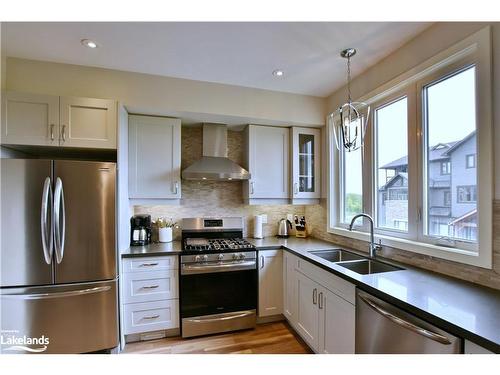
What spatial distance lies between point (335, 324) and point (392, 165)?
4.58 ft

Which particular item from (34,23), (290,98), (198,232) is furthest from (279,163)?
(34,23)

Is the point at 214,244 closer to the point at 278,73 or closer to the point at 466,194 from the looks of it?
the point at 278,73

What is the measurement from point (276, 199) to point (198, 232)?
3.42 feet

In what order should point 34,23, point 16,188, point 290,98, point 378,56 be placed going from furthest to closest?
point 290,98
point 378,56
point 16,188
point 34,23

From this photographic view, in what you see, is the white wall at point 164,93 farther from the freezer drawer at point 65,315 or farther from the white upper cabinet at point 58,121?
the freezer drawer at point 65,315

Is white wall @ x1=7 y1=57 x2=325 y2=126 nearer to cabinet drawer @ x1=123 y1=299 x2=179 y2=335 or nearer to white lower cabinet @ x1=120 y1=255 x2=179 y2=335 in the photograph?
white lower cabinet @ x1=120 y1=255 x2=179 y2=335

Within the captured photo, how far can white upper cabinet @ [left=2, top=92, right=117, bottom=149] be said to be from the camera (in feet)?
6.24

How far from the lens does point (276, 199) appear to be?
9.57ft

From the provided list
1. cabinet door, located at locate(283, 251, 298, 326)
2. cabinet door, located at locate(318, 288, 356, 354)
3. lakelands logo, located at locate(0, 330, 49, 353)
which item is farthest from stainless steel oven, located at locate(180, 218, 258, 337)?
lakelands logo, located at locate(0, 330, 49, 353)

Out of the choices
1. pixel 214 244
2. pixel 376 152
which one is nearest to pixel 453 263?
pixel 376 152

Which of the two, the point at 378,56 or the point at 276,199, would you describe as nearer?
the point at 378,56

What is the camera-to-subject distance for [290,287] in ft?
7.92

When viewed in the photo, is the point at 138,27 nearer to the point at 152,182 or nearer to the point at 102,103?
the point at 102,103

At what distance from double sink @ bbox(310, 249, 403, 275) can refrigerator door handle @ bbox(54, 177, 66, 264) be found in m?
2.15
